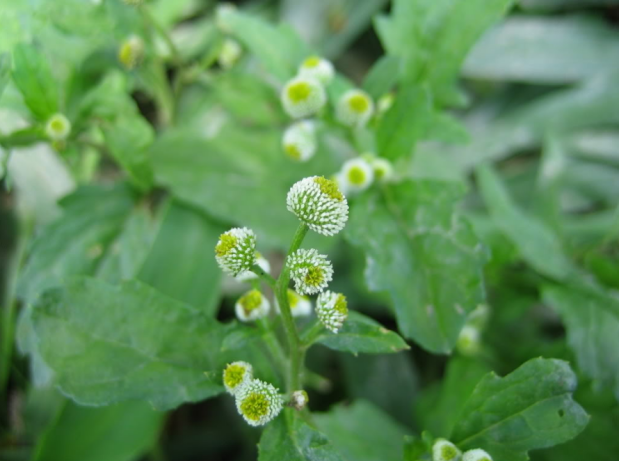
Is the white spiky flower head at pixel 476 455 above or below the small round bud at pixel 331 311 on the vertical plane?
below

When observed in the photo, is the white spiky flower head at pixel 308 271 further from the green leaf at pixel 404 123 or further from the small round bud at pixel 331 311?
the green leaf at pixel 404 123

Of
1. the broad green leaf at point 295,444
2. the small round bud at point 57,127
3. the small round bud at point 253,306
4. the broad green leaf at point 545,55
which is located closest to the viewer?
the broad green leaf at point 295,444

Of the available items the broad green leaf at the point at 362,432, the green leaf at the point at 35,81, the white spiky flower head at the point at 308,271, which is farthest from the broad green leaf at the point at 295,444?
the green leaf at the point at 35,81

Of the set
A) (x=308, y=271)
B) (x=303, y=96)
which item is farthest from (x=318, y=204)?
(x=303, y=96)

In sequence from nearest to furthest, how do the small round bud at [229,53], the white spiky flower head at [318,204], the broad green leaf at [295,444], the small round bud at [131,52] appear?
1. the white spiky flower head at [318,204]
2. the broad green leaf at [295,444]
3. the small round bud at [131,52]
4. the small round bud at [229,53]

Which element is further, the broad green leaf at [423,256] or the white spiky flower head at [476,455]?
the broad green leaf at [423,256]

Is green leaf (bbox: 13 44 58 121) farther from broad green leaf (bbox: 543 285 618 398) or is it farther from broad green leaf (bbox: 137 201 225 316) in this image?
broad green leaf (bbox: 543 285 618 398)

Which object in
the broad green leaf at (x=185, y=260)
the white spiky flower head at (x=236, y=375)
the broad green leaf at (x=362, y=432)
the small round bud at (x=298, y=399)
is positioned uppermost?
the white spiky flower head at (x=236, y=375)
